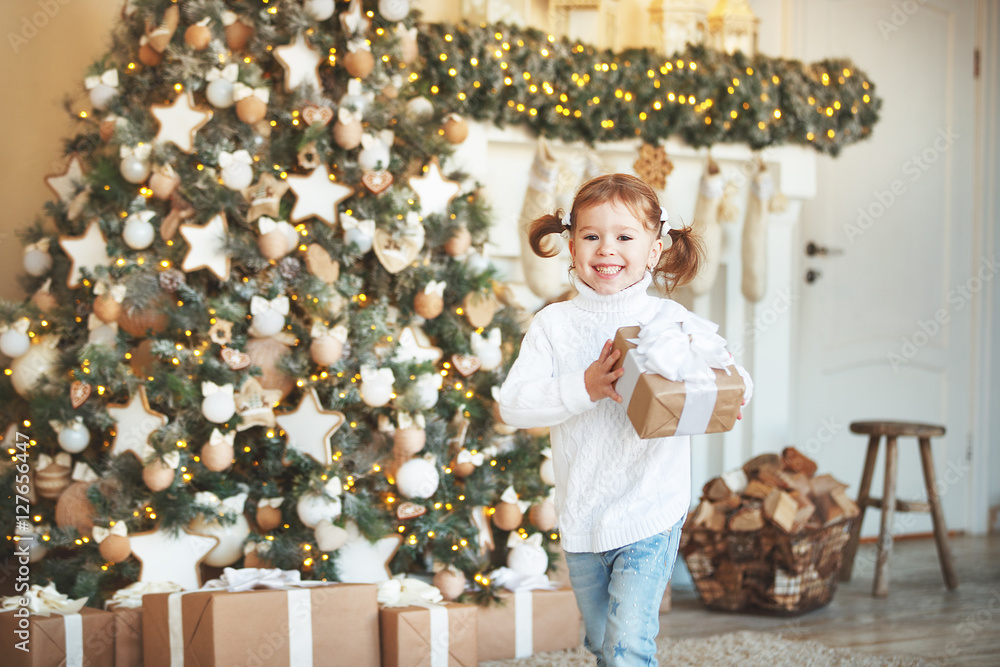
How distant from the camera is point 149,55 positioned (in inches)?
89.6

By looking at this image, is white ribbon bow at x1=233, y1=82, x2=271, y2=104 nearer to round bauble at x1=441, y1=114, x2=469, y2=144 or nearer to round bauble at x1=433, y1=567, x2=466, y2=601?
round bauble at x1=441, y1=114, x2=469, y2=144

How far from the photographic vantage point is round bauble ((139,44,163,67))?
227cm

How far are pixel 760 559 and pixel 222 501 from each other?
5.01 ft

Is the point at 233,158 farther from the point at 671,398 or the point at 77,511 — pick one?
the point at 671,398

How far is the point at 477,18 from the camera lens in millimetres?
2893

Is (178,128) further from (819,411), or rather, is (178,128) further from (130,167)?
(819,411)

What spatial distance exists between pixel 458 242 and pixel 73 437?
3.43 ft

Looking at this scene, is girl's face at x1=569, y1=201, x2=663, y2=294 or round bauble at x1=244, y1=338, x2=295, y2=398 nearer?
girl's face at x1=569, y1=201, x2=663, y2=294

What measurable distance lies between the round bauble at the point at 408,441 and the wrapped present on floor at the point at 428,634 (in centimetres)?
36

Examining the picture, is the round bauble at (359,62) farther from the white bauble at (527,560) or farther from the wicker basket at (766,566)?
the wicker basket at (766,566)

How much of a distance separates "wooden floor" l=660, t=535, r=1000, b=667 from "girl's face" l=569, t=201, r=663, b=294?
1339 mm

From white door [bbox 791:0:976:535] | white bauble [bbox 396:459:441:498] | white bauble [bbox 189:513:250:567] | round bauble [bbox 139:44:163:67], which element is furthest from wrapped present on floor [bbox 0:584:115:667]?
white door [bbox 791:0:976:535]

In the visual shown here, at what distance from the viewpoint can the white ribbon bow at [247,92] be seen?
7.17ft

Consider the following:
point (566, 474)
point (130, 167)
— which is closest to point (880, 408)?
point (566, 474)
